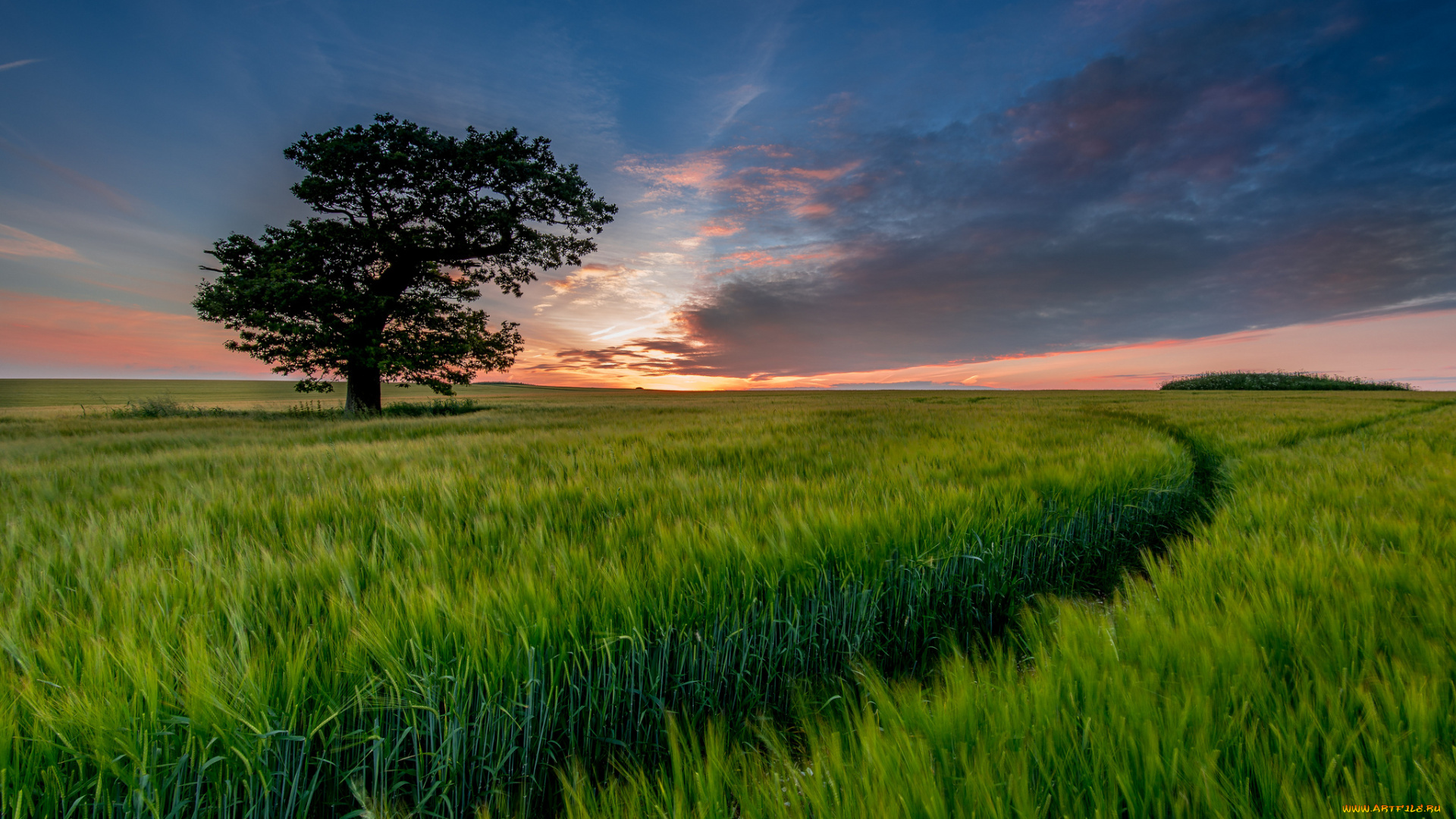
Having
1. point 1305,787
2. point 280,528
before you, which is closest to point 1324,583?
point 1305,787

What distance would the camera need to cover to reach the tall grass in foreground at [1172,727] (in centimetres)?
81

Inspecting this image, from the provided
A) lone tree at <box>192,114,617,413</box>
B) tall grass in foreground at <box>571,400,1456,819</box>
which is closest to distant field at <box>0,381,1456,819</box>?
tall grass in foreground at <box>571,400,1456,819</box>

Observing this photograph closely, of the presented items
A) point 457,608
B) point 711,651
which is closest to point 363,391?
point 457,608

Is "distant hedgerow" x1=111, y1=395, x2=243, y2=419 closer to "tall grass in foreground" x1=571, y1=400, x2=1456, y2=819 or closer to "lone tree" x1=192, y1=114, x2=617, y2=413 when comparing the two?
"lone tree" x1=192, y1=114, x2=617, y2=413

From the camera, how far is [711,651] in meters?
1.69

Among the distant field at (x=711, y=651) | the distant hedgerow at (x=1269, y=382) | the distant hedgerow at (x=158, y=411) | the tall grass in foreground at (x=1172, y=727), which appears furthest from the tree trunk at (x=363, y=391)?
the distant hedgerow at (x=1269, y=382)

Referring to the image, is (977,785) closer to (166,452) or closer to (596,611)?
(596,611)

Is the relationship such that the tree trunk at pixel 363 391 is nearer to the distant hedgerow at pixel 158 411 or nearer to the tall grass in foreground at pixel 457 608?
the distant hedgerow at pixel 158 411

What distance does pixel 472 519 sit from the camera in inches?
94.3

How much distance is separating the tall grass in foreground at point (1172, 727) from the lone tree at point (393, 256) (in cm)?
1481

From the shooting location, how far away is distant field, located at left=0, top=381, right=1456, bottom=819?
913mm

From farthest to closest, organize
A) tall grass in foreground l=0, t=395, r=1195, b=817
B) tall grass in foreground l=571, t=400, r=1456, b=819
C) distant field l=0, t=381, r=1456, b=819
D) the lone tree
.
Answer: the lone tree < tall grass in foreground l=0, t=395, r=1195, b=817 < distant field l=0, t=381, r=1456, b=819 < tall grass in foreground l=571, t=400, r=1456, b=819

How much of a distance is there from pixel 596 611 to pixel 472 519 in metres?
1.29

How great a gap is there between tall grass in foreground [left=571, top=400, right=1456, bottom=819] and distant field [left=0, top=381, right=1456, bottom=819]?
10 millimetres
